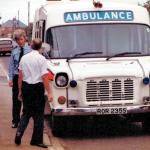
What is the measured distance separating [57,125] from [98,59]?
1.49 metres

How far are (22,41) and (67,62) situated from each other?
3.04ft

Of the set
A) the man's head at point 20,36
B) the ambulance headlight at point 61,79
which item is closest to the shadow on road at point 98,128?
the ambulance headlight at point 61,79

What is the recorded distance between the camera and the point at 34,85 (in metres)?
10.7

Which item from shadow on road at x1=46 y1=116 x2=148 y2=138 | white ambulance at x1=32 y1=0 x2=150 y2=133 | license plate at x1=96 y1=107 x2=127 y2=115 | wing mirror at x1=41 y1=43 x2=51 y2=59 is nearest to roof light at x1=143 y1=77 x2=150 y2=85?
white ambulance at x1=32 y1=0 x2=150 y2=133

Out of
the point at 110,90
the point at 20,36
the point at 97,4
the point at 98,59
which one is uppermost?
the point at 97,4

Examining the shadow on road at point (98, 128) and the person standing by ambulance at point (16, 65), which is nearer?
the person standing by ambulance at point (16, 65)

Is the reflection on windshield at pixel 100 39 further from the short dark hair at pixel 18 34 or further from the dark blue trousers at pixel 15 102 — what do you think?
the short dark hair at pixel 18 34

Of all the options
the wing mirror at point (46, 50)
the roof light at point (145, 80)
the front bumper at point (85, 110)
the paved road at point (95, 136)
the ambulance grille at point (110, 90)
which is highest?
the wing mirror at point (46, 50)

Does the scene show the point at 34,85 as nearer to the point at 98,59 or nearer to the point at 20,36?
the point at 20,36

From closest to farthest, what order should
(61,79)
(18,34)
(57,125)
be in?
1. (61,79)
2. (18,34)
3. (57,125)

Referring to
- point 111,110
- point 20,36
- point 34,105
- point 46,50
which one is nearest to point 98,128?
point 111,110

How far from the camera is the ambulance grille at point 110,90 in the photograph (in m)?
11.9

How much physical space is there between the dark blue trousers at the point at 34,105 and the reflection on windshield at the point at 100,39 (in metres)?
2.12

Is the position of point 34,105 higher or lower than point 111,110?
higher
